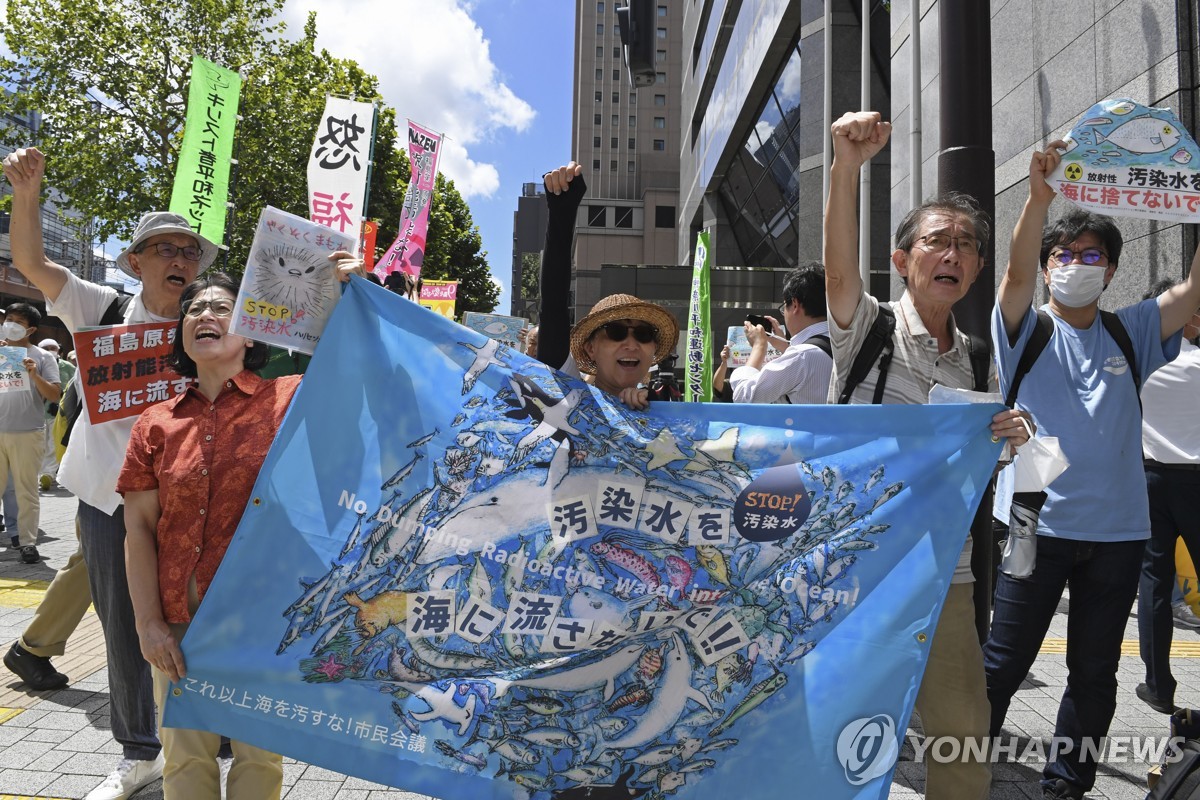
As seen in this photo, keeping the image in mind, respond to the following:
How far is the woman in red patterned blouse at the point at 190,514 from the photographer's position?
2359 mm

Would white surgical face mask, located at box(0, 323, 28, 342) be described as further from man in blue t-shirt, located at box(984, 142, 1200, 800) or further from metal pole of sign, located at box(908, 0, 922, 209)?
metal pole of sign, located at box(908, 0, 922, 209)

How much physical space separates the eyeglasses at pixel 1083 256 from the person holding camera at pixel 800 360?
88 centimetres

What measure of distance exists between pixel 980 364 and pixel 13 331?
7.79m

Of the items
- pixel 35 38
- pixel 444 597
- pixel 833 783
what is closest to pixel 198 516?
pixel 444 597

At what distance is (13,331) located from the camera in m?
7.20

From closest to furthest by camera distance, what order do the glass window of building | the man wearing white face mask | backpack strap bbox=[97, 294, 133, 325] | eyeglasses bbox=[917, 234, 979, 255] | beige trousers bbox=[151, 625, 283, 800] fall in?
beige trousers bbox=[151, 625, 283, 800], eyeglasses bbox=[917, 234, 979, 255], backpack strap bbox=[97, 294, 133, 325], the man wearing white face mask, the glass window of building

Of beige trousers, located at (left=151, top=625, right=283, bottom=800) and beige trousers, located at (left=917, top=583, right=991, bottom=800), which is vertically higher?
beige trousers, located at (left=917, top=583, right=991, bottom=800)

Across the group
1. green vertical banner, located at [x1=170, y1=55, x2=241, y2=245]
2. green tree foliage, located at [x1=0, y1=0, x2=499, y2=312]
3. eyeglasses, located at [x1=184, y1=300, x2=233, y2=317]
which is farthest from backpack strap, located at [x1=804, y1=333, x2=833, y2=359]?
green tree foliage, located at [x1=0, y1=0, x2=499, y2=312]

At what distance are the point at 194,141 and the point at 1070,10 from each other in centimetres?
736

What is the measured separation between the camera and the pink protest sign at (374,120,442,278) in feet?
31.8

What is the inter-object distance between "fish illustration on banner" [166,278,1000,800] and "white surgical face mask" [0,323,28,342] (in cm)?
635

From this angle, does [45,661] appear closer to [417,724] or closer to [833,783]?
[417,724]

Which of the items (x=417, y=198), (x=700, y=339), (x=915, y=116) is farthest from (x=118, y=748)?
(x=915, y=116)

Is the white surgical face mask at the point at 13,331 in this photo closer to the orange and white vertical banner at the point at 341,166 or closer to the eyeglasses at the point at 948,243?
the orange and white vertical banner at the point at 341,166
